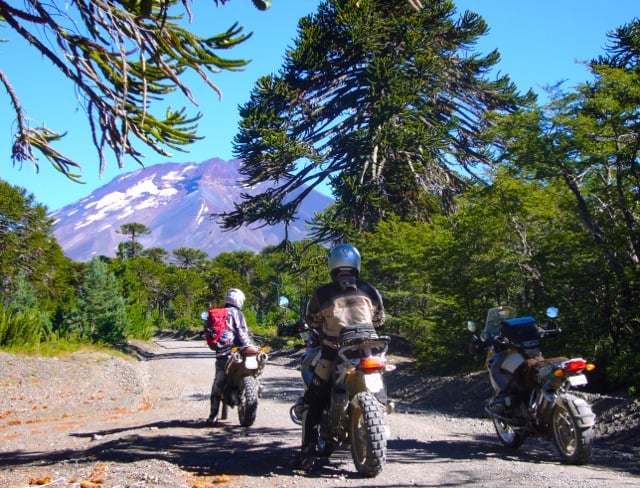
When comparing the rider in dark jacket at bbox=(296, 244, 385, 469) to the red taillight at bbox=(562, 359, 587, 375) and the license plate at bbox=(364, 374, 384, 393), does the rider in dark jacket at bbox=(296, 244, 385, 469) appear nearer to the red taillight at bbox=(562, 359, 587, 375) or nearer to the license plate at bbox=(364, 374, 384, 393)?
the license plate at bbox=(364, 374, 384, 393)

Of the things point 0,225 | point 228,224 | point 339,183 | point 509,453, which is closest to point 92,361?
point 228,224

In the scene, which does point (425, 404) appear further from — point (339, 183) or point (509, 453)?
point (339, 183)

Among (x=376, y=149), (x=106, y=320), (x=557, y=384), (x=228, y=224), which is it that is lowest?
(x=557, y=384)

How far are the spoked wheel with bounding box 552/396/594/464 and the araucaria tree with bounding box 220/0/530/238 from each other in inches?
547

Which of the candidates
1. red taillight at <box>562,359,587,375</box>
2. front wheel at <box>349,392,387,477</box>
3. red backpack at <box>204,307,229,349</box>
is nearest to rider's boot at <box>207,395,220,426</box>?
red backpack at <box>204,307,229,349</box>

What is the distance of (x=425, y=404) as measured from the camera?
976 cm

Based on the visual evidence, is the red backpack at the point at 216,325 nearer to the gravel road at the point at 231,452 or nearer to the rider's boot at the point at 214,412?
the rider's boot at the point at 214,412

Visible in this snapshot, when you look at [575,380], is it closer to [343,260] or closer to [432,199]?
[343,260]

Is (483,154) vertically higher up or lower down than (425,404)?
higher up

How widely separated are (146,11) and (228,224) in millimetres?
18053

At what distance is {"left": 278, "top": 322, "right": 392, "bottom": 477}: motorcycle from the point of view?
420 cm

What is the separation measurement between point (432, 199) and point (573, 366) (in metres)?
16.4

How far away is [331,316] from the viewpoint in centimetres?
466

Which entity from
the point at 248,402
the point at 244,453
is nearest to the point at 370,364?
the point at 244,453
